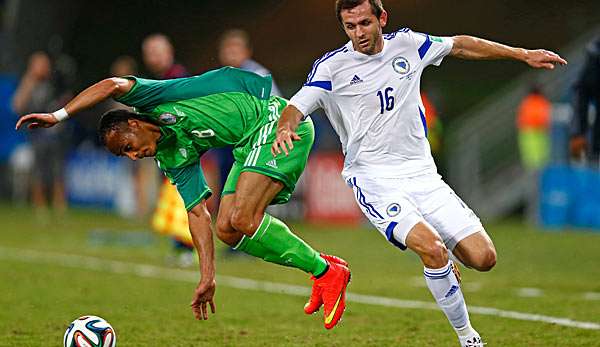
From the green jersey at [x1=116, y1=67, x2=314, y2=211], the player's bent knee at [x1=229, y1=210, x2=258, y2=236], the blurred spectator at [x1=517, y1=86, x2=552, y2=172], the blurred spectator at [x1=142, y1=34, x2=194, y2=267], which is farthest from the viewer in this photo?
the blurred spectator at [x1=517, y1=86, x2=552, y2=172]

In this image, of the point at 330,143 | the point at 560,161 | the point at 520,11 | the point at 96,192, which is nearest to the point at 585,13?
the point at 520,11

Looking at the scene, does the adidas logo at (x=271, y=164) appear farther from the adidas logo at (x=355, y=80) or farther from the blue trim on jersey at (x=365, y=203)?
the adidas logo at (x=355, y=80)

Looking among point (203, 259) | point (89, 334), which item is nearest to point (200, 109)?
point (203, 259)

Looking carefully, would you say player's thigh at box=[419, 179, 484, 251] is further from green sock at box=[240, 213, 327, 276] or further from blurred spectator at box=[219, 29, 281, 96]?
blurred spectator at box=[219, 29, 281, 96]

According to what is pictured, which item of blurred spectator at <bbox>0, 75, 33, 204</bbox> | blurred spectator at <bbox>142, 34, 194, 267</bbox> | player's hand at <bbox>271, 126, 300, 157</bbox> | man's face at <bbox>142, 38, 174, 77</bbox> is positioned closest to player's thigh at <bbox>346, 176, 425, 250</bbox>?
player's hand at <bbox>271, 126, 300, 157</bbox>

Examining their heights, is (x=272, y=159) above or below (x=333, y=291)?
above

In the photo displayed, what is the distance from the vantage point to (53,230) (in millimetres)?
17594

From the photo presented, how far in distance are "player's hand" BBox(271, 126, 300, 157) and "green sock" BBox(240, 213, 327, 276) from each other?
42.4 inches

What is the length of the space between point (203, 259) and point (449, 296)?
1.59 m

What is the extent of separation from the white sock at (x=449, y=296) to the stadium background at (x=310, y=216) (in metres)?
0.70

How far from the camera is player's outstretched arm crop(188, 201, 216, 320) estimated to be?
6.86 metres

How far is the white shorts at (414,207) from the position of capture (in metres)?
6.76

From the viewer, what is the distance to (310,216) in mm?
Result: 19062

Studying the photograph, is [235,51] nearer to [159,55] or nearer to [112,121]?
[159,55]
